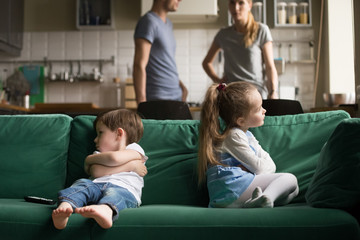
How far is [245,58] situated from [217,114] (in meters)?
1.04

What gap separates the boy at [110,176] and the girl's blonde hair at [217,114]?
275 millimetres

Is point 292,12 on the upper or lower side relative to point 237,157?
upper

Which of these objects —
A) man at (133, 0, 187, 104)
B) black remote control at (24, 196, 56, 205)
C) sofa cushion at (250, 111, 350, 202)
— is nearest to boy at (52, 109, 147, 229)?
black remote control at (24, 196, 56, 205)

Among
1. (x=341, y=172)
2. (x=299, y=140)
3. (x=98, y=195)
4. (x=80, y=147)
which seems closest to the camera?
(x=341, y=172)

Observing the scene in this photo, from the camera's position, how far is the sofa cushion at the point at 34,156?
1983 millimetres

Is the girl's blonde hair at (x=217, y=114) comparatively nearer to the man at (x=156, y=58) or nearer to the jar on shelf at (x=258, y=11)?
the man at (x=156, y=58)

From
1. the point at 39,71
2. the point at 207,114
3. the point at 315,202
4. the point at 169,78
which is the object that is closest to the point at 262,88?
the point at 169,78

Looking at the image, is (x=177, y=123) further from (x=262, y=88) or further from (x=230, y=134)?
(x=262, y=88)

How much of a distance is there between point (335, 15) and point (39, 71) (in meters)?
3.74

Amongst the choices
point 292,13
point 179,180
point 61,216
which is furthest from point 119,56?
point 61,216

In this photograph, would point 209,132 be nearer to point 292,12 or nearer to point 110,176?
point 110,176

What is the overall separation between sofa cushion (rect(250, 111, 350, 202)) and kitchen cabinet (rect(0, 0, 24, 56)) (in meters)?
4.07

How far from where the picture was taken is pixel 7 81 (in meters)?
5.50

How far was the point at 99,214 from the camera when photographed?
139 centimetres
